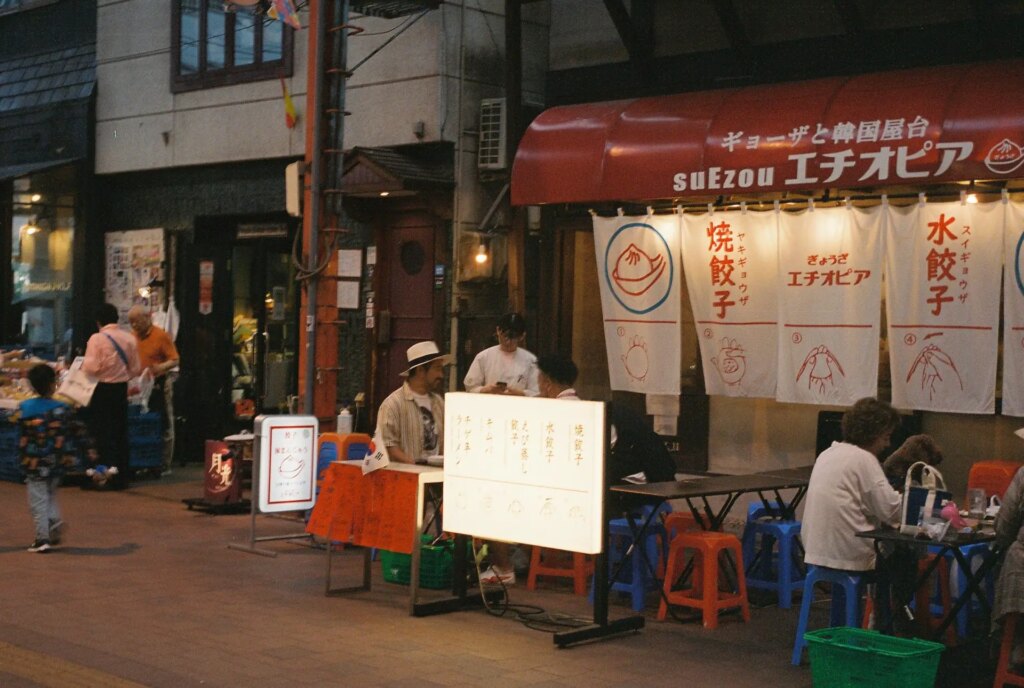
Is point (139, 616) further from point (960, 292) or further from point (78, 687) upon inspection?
point (960, 292)

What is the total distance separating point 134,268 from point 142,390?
11.0ft

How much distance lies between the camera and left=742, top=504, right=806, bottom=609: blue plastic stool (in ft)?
32.7

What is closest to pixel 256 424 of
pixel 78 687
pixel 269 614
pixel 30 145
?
pixel 269 614

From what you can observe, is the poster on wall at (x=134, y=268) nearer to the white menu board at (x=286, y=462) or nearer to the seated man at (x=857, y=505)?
the white menu board at (x=286, y=462)

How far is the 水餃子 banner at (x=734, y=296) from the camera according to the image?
11758mm

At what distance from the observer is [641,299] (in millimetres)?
12430

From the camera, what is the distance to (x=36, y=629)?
8.67 m

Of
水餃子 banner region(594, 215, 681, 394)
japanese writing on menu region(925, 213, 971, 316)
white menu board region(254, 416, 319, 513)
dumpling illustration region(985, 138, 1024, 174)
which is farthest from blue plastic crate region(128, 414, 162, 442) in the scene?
dumpling illustration region(985, 138, 1024, 174)

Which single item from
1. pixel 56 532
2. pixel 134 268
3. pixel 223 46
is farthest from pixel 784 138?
pixel 134 268

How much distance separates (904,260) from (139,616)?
6.64 m

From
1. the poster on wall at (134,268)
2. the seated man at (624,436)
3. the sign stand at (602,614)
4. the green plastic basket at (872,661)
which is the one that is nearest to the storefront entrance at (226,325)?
the poster on wall at (134,268)

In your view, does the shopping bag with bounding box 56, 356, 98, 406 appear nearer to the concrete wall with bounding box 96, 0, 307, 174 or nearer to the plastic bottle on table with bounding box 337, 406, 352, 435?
the plastic bottle on table with bounding box 337, 406, 352, 435

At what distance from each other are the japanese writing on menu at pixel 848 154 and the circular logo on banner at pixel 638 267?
2.49 ft

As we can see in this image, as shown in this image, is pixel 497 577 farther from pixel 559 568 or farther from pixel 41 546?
pixel 41 546
